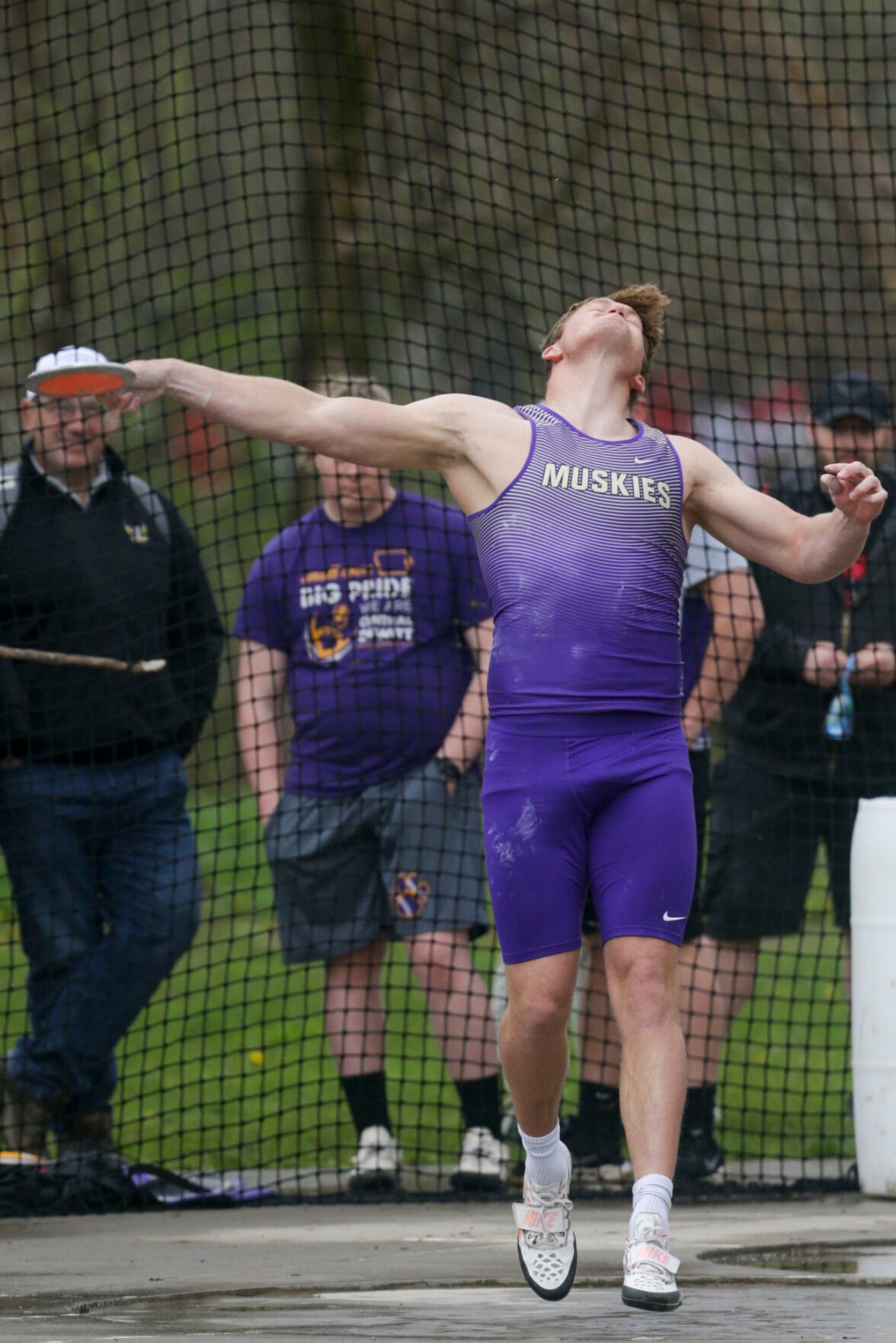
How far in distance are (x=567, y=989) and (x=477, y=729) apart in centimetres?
231

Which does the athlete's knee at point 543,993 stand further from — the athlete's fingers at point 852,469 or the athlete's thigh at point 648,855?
the athlete's fingers at point 852,469

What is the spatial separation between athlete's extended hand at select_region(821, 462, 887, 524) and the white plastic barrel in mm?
2130

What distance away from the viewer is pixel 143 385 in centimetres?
448

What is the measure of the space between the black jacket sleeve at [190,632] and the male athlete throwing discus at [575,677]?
2.35 meters

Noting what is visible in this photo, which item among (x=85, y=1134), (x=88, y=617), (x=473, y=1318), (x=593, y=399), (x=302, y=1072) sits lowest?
(x=473, y=1318)

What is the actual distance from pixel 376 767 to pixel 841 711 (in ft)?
5.02

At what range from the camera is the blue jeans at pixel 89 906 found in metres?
6.45

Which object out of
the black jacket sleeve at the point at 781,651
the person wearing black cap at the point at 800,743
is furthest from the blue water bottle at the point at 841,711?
the black jacket sleeve at the point at 781,651

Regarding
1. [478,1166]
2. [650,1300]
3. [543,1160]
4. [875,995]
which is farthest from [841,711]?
[650,1300]

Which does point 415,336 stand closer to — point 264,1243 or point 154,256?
point 154,256

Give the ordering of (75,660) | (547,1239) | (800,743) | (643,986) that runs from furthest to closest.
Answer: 1. (800,743)
2. (75,660)
3. (547,1239)
4. (643,986)

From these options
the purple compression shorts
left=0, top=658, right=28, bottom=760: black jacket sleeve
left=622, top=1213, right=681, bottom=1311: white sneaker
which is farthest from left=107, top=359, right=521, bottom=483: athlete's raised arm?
left=0, top=658, right=28, bottom=760: black jacket sleeve

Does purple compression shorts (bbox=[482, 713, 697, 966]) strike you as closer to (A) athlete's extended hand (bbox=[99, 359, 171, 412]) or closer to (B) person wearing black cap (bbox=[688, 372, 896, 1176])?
(A) athlete's extended hand (bbox=[99, 359, 171, 412])

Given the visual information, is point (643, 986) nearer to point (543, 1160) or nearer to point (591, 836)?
point (591, 836)
